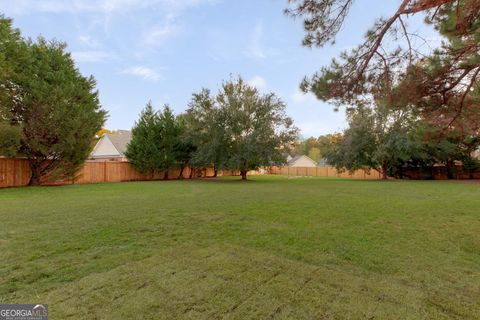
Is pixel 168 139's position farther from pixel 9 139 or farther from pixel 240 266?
pixel 240 266

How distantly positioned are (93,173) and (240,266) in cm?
1457

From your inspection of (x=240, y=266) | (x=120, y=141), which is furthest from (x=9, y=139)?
(x=120, y=141)

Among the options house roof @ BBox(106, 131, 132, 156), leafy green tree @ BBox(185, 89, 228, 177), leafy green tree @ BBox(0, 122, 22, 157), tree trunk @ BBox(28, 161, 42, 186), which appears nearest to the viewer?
leafy green tree @ BBox(0, 122, 22, 157)

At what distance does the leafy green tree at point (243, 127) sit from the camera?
16000 mm

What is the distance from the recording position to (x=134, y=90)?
13.7 metres

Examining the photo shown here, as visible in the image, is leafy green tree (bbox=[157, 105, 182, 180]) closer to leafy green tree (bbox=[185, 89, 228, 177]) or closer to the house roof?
leafy green tree (bbox=[185, 89, 228, 177])

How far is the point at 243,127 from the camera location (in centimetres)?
1638

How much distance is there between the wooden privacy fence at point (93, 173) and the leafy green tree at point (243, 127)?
450cm

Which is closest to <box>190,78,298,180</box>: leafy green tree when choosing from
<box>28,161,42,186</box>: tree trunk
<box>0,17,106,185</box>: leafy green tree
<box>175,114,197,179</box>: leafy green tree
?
<box>175,114,197,179</box>: leafy green tree

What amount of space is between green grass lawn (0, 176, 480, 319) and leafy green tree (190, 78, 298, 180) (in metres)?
11.2

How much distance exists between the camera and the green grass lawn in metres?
1.91

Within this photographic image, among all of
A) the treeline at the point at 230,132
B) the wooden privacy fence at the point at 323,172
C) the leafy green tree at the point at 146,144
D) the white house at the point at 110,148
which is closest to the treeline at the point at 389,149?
the wooden privacy fence at the point at 323,172

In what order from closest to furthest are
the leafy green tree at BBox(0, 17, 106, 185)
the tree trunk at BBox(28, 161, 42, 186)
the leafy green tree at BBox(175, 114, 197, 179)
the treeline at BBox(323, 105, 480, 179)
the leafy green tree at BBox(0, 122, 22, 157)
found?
the leafy green tree at BBox(0, 122, 22, 157), the leafy green tree at BBox(0, 17, 106, 185), the tree trunk at BBox(28, 161, 42, 186), the treeline at BBox(323, 105, 480, 179), the leafy green tree at BBox(175, 114, 197, 179)

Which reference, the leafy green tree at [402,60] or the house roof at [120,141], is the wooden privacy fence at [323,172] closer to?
the house roof at [120,141]
